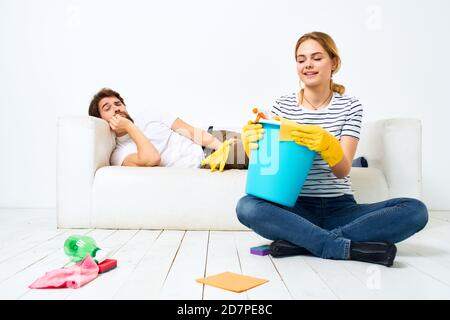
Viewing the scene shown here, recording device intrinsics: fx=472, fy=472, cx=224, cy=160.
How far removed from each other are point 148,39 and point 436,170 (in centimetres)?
204

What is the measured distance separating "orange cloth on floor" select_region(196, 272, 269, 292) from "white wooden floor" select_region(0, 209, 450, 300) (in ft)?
0.07

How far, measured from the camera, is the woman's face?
155 centimetres

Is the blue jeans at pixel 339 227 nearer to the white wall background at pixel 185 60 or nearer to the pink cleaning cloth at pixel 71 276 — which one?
the pink cleaning cloth at pixel 71 276

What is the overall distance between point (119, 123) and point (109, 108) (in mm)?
132

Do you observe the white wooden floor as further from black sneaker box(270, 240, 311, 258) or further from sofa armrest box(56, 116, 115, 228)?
sofa armrest box(56, 116, 115, 228)

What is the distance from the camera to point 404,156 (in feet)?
7.18

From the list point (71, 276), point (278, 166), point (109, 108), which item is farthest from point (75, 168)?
point (278, 166)

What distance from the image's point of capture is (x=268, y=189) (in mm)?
1381

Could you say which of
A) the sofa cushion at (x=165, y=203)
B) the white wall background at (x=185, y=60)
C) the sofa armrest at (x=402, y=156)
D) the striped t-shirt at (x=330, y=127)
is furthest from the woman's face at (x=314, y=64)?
the white wall background at (x=185, y=60)

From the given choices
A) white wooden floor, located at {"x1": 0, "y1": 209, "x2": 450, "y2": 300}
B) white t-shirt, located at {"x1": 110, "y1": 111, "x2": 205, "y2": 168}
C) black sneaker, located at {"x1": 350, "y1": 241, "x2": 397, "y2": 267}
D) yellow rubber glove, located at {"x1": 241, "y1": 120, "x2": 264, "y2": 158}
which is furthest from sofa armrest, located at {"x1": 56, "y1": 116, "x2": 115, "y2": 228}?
black sneaker, located at {"x1": 350, "y1": 241, "x2": 397, "y2": 267}

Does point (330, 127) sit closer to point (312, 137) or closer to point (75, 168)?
point (312, 137)
